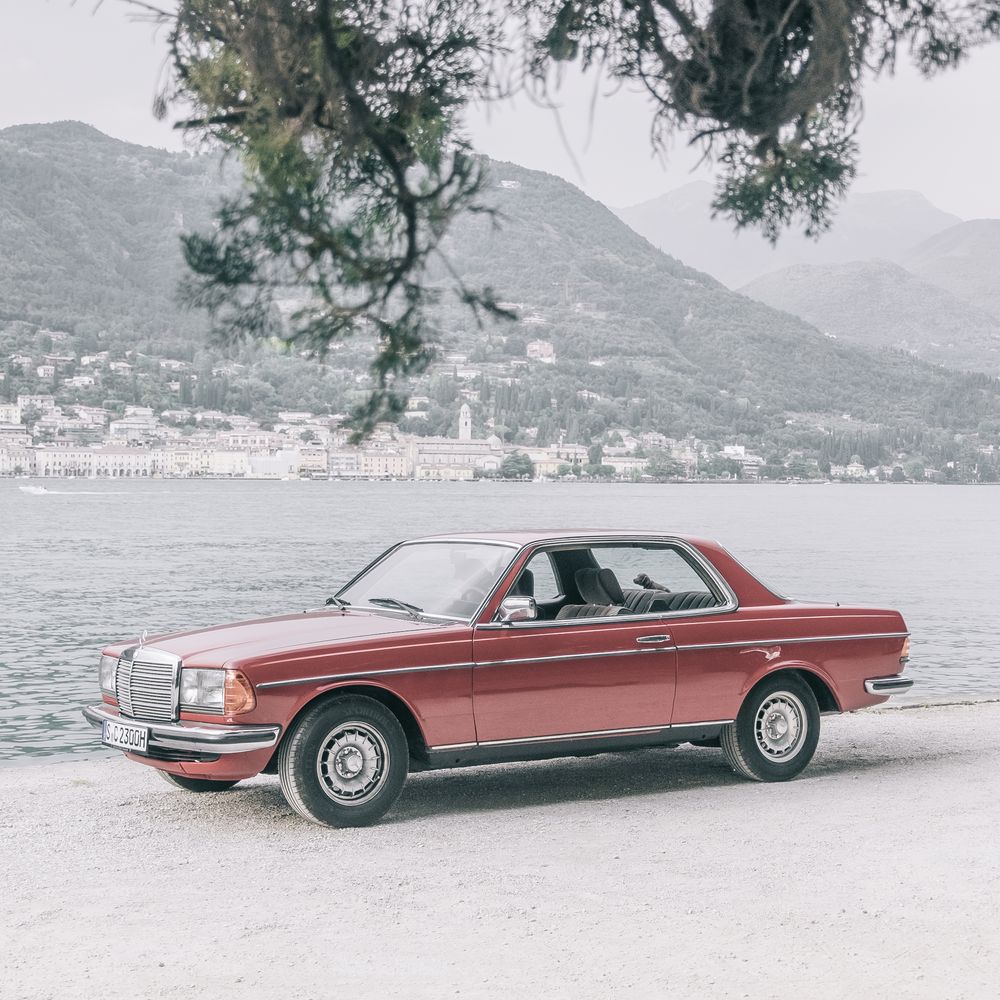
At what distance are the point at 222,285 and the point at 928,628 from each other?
3396cm

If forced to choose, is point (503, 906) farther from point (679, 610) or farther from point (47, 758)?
point (47, 758)

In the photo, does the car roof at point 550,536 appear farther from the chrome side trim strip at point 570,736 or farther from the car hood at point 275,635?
the chrome side trim strip at point 570,736

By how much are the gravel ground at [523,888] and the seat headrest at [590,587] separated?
3.91ft

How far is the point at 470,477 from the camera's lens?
199 m

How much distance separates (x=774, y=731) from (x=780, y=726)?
0.05m

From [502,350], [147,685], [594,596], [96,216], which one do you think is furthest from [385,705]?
[96,216]

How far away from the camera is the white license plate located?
7824 mm

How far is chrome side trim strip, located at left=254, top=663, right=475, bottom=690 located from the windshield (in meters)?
0.45

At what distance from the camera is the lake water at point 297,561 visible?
87.1 ft

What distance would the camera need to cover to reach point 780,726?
9.18 metres

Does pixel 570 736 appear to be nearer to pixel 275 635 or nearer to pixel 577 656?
pixel 577 656

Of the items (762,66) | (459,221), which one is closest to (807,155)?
(762,66)

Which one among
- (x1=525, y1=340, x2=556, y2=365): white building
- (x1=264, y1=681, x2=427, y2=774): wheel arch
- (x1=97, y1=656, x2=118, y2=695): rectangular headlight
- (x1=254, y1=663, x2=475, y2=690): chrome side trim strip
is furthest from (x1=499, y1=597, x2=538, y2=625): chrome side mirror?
(x1=525, y1=340, x2=556, y2=365): white building

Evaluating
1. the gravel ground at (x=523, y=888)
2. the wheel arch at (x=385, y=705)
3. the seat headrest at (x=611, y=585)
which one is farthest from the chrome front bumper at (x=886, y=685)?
the wheel arch at (x=385, y=705)
